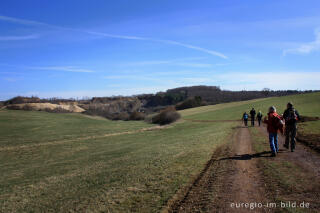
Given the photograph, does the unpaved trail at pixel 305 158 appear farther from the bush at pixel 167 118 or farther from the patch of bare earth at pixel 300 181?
the bush at pixel 167 118

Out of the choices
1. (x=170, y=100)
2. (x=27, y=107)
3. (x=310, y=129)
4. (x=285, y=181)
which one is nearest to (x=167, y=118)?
(x=27, y=107)

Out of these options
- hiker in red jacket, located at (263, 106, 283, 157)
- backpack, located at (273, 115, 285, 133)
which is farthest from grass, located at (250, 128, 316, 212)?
backpack, located at (273, 115, 285, 133)

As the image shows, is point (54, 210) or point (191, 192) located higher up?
point (191, 192)

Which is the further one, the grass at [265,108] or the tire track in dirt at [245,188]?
the grass at [265,108]

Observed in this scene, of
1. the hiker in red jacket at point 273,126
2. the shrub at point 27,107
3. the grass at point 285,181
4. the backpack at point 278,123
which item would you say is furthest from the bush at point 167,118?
the grass at point 285,181

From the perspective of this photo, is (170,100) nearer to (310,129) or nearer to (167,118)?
(167,118)

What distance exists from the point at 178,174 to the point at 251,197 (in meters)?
2.99

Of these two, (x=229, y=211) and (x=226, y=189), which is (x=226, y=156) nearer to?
(x=226, y=189)

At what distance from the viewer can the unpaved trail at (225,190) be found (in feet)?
17.6

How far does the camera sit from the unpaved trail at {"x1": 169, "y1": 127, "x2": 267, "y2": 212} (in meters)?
5.38

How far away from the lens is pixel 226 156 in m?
10.4

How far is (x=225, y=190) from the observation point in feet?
20.3

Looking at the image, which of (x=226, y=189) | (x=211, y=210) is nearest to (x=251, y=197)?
(x=226, y=189)

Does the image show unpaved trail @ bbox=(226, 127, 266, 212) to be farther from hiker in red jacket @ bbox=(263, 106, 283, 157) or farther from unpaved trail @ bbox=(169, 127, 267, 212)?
hiker in red jacket @ bbox=(263, 106, 283, 157)
